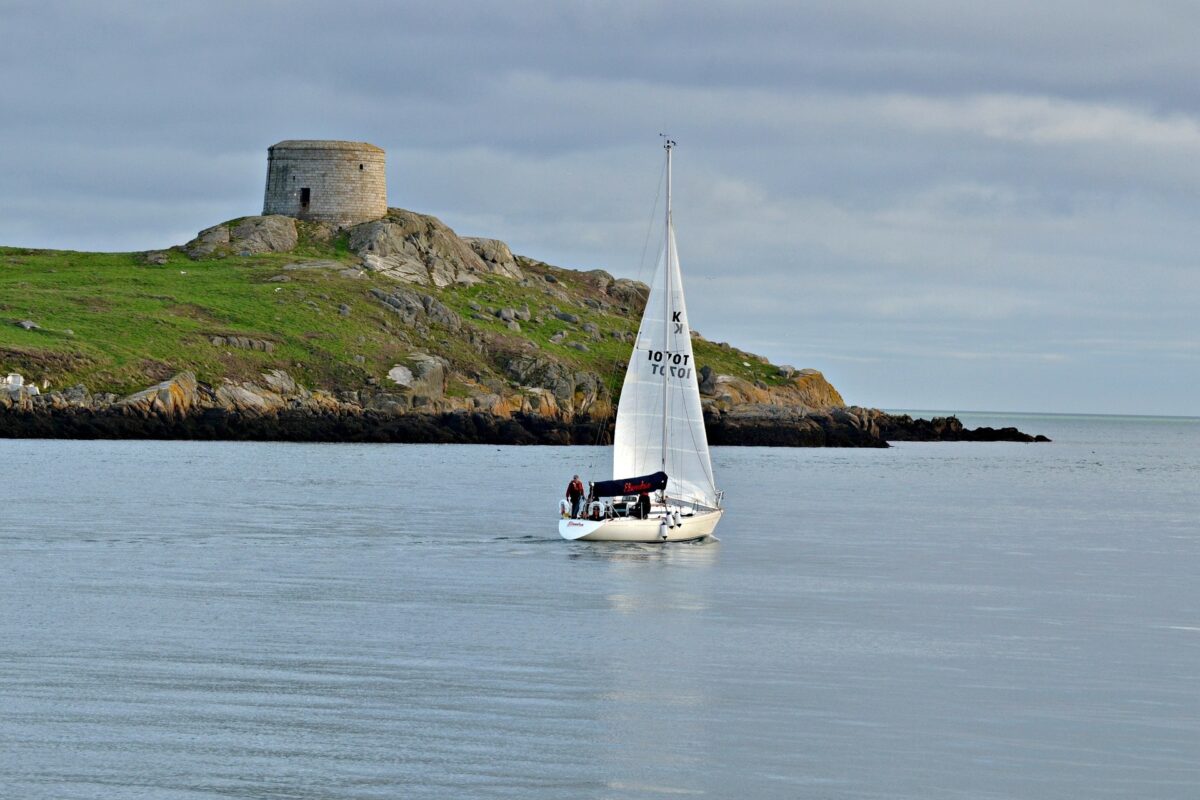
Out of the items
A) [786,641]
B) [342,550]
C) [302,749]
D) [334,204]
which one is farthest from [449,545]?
[334,204]

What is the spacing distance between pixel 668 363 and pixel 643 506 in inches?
175

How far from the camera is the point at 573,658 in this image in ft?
89.7

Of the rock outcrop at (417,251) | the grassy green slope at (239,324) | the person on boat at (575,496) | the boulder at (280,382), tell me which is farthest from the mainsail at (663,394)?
the rock outcrop at (417,251)

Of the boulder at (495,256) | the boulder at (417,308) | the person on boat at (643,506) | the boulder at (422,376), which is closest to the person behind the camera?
the person on boat at (643,506)

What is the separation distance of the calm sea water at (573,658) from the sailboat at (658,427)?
109 cm

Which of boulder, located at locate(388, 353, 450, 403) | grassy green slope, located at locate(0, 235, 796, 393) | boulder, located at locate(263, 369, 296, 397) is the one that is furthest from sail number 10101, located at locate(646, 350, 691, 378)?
boulder, located at locate(388, 353, 450, 403)

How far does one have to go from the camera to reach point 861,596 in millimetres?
37500

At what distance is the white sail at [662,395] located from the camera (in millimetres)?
47312

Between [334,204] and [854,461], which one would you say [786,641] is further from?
[334,204]

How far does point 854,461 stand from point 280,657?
105118 mm

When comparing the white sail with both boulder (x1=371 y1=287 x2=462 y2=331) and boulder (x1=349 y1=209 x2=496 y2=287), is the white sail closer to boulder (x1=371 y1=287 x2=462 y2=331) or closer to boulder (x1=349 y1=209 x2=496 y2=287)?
boulder (x1=371 y1=287 x2=462 y2=331)

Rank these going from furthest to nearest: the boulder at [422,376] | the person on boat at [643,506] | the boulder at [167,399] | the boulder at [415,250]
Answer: the boulder at [415,250], the boulder at [422,376], the boulder at [167,399], the person on boat at [643,506]

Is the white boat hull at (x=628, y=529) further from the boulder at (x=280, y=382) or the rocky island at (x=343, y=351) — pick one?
the boulder at (x=280, y=382)

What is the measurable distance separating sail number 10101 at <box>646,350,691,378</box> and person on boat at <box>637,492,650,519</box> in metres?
3.76
